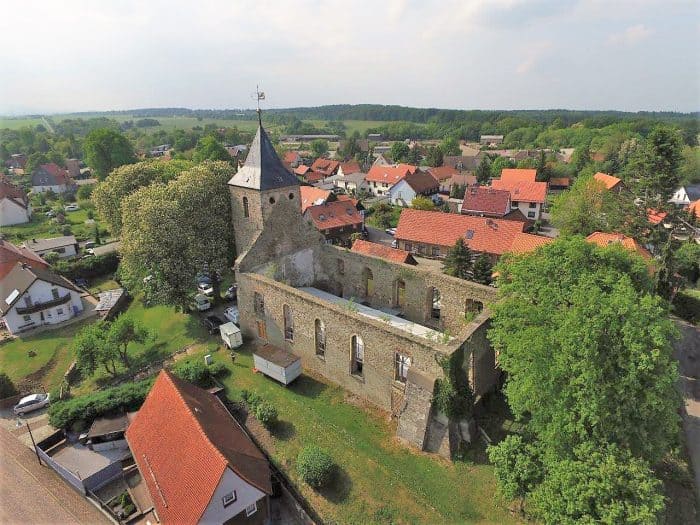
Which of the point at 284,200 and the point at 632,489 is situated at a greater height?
the point at 284,200

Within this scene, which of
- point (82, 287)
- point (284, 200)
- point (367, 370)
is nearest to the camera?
point (367, 370)

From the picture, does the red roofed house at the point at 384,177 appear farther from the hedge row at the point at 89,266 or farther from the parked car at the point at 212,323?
the parked car at the point at 212,323

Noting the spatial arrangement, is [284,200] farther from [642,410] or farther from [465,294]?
[642,410]

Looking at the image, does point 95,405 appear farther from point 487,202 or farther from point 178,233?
point 487,202

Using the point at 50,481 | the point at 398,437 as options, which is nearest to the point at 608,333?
the point at 398,437

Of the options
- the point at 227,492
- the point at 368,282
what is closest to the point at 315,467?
the point at 227,492

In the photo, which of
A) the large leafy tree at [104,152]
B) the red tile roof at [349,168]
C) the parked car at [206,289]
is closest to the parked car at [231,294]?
the parked car at [206,289]
